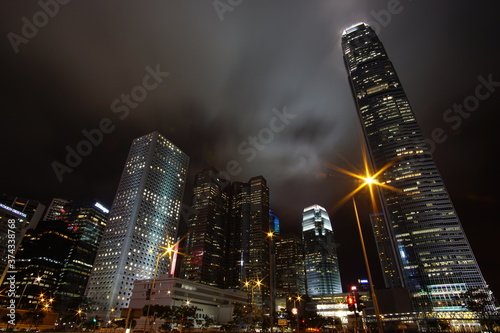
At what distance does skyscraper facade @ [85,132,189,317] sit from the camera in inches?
5157

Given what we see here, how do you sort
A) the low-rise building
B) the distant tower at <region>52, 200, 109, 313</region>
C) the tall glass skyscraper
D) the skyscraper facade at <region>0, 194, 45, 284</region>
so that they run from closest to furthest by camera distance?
the low-rise building
the skyscraper facade at <region>0, 194, 45, 284</region>
the tall glass skyscraper
the distant tower at <region>52, 200, 109, 313</region>

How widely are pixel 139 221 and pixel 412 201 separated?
5725 inches

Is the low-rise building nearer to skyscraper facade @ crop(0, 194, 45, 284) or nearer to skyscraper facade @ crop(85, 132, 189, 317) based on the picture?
skyscraper facade @ crop(85, 132, 189, 317)

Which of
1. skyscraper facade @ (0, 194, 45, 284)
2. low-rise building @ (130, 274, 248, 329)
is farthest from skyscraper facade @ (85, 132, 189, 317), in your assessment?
skyscraper facade @ (0, 194, 45, 284)

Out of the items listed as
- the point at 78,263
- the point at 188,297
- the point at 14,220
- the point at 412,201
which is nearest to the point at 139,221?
the point at 188,297

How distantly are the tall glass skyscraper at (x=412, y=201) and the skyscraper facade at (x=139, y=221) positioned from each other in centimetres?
12372

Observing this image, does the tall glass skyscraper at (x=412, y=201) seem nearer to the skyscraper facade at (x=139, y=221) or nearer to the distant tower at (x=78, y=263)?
the skyscraper facade at (x=139, y=221)

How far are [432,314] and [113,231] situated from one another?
529 feet

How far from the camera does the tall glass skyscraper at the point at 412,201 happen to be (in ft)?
393

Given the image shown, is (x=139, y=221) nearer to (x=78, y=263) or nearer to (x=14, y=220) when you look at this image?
(x=14, y=220)

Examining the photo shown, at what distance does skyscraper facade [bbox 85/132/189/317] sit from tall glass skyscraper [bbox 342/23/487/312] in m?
124

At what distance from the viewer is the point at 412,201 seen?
137 meters

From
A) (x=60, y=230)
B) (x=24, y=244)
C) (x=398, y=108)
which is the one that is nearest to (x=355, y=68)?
(x=398, y=108)

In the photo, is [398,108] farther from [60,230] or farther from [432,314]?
[60,230]
